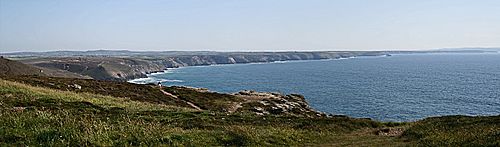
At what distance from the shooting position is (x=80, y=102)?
123 feet

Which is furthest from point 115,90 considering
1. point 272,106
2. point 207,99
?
point 272,106

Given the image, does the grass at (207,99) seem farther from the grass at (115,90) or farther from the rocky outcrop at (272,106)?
the grass at (115,90)

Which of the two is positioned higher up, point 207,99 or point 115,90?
point 115,90

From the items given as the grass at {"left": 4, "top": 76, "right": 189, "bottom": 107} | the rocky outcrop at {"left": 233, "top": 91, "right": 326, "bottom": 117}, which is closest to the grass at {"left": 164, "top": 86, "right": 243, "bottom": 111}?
the rocky outcrop at {"left": 233, "top": 91, "right": 326, "bottom": 117}

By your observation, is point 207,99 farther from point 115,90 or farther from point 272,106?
point 115,90

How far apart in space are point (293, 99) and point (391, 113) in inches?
1167

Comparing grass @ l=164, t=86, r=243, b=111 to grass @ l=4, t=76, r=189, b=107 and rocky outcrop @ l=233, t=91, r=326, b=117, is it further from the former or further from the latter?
grass @ l=4, t=76, r=189, b=107

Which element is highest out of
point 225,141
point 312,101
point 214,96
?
point 225,141

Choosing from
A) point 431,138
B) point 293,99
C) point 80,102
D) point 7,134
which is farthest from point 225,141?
point 293,99

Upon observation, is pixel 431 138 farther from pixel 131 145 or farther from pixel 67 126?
pixel 67 126

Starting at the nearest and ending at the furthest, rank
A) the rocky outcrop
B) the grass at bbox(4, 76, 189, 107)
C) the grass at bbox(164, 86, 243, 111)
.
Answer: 1. the grass at bbox(4, 76, 189, 107)
2. the grass at bbox(164, 86, 243, 111)
3. the rocky outcrop

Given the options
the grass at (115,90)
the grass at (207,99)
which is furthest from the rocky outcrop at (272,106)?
the grass at (115,90)

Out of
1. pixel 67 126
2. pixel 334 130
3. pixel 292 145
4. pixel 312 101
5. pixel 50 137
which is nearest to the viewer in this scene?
pixel 50 137

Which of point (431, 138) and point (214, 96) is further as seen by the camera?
point (214, 96)
